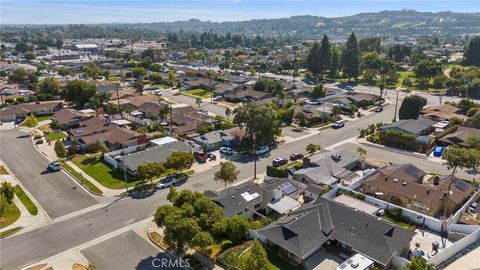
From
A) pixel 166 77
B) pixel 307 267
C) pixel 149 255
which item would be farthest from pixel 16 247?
pixel 166 77

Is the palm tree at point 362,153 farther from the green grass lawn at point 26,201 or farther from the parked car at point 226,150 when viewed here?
the green grass lawn at point 26,201

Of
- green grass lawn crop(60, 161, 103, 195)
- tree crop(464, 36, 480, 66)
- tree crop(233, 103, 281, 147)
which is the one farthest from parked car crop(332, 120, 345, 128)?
tree crop(464, 36, 480, 66)

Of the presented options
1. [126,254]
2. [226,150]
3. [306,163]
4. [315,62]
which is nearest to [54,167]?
[226,150]

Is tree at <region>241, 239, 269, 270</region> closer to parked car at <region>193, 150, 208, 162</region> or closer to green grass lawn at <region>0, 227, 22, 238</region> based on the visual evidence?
green grass lawn at <region>0, 227, 22, 238</region>

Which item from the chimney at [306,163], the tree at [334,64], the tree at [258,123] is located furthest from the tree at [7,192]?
the tree at [334,64]

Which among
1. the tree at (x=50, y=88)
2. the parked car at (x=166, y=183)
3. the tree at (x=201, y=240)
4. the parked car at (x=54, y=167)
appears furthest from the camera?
the tree at (x=50, y=88)

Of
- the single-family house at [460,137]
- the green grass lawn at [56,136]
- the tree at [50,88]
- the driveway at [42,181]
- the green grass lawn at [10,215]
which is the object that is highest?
the tree at [50,88]

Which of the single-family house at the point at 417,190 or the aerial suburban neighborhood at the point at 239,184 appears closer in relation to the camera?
the aerial suburban neighborhood at the point at 239,184

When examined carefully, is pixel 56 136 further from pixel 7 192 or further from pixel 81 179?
pixel 7 192
